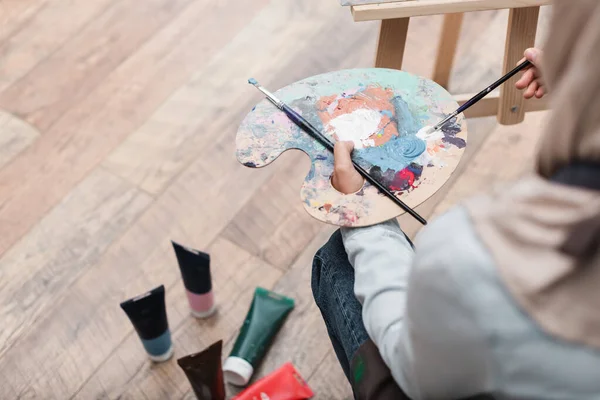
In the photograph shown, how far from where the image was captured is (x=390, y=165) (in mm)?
766

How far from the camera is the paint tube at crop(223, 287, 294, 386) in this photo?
105cm

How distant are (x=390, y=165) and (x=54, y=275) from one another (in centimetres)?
73

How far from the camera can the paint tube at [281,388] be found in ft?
3.30

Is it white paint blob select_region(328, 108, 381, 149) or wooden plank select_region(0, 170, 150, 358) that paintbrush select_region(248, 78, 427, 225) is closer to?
white paint blob select_region(328, 108, 381, 149)

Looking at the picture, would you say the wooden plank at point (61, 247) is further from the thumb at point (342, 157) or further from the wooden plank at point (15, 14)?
the thumb at point (342, 157)

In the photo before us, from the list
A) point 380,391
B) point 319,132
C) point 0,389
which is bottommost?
point 0,389

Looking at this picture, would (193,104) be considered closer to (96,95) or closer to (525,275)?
(96,95)

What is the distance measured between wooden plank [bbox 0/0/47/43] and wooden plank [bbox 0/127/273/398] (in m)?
0.60

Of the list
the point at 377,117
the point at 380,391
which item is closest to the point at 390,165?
the point at 377,117

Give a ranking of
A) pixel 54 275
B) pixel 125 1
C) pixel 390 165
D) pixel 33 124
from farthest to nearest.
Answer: pixel 125 1
pixel 33 124
pixel 54 275
pixel 390 165

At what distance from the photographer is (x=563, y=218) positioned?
1.16ft

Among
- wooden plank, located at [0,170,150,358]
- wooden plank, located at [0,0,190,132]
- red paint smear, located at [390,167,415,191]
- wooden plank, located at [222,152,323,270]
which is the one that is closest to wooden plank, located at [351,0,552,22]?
red paint smear, located at [390,167,415,191]

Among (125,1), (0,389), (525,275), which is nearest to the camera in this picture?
(525,275)

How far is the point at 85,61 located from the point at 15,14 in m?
0.25
